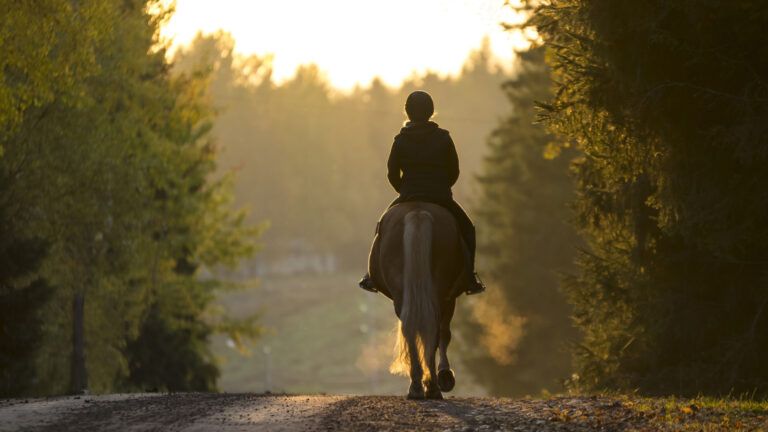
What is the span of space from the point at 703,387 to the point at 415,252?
5.32m

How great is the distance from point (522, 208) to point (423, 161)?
98.7ft

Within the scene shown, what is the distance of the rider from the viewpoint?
13016mm

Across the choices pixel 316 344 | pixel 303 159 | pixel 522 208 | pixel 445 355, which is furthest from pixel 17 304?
pixel 303 159

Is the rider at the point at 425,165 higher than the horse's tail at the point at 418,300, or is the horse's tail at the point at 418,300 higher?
the rider at the point at 425,165

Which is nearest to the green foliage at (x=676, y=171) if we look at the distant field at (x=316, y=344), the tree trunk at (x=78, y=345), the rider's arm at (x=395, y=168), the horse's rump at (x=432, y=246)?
the rider's arm at (x=395, y=168)

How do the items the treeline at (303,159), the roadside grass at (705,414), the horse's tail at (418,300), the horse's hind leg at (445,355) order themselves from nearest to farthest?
1. the roadside grass at (705,414)
2. the horse's tail at (418,300)
3. the horse's hind leg at (445,355)
4. the treeline at (303,159)

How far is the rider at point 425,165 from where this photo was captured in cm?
1302

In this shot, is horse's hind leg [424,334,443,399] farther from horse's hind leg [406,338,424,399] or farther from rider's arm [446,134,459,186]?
rider's arm [446,134,459,186]

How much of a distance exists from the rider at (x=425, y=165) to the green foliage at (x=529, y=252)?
25123mm

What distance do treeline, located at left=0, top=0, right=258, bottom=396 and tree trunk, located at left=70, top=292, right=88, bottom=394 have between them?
0.11ft

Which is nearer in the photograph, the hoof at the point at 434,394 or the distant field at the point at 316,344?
the hoof at the point at 434,394

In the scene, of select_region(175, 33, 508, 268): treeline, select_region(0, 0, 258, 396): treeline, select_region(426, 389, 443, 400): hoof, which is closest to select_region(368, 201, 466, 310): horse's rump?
select_region(426, 389, 443, 400): hoof

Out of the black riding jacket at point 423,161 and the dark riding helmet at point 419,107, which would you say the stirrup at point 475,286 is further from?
the dark riding helmet at point 419,107

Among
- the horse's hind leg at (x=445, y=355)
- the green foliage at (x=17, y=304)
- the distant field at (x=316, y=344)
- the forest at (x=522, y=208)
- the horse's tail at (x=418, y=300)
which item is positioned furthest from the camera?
the distant field at (x=316, y=344)
